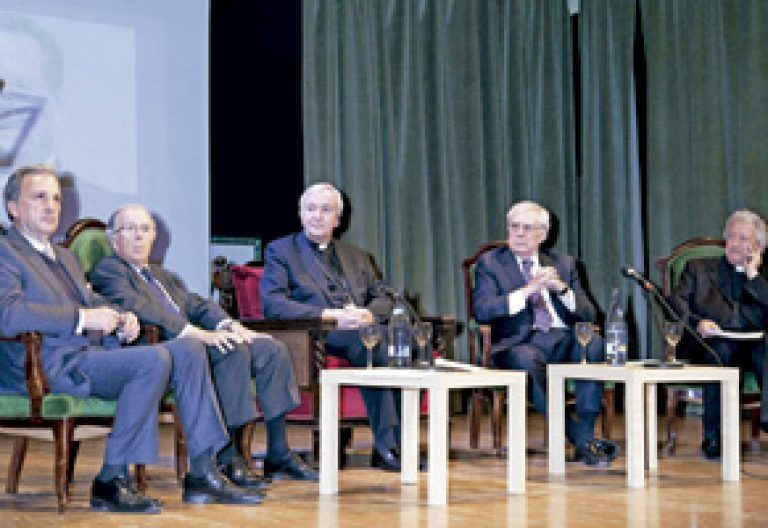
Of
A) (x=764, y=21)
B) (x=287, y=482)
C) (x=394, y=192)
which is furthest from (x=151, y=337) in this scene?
(x=764, y=21)

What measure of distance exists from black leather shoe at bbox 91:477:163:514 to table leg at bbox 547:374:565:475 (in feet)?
5.06

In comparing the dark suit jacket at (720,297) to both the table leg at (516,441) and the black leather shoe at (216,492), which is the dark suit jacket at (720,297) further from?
the black leather shoe at (216,492)

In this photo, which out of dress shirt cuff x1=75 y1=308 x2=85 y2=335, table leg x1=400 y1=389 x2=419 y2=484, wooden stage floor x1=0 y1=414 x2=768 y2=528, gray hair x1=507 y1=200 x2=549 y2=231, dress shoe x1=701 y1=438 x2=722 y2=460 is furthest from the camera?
gray hair x1=507 y1=200 x2=549 y2=231

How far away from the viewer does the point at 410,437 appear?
413 centimetres

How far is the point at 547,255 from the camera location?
17.0 ft

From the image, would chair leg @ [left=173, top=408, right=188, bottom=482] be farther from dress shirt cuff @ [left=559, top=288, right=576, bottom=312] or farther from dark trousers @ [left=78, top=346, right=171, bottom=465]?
dress shirt cuff @ [left=559, top=288, right=576, bottom=312]

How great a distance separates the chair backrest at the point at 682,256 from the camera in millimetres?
5418

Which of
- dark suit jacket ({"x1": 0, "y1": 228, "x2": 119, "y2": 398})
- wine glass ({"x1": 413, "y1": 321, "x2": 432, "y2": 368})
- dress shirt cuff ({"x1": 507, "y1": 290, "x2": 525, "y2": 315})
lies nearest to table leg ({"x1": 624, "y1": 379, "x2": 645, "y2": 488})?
wine glass ({"x1": 413, "y1": 321, "x2": 432, "y2": 368})

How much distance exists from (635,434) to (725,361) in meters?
1.13

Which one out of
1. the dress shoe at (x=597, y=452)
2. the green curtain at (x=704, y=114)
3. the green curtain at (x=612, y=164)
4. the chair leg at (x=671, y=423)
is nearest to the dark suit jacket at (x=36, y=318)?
the dress shoe at (x=597, y=452)

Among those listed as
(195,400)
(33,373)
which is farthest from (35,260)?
(195,400)

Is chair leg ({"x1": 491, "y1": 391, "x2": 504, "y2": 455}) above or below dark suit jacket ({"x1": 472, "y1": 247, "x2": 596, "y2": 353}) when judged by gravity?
below

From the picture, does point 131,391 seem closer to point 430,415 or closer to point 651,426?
point 430,415

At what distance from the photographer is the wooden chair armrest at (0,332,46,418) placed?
3.40 metres
